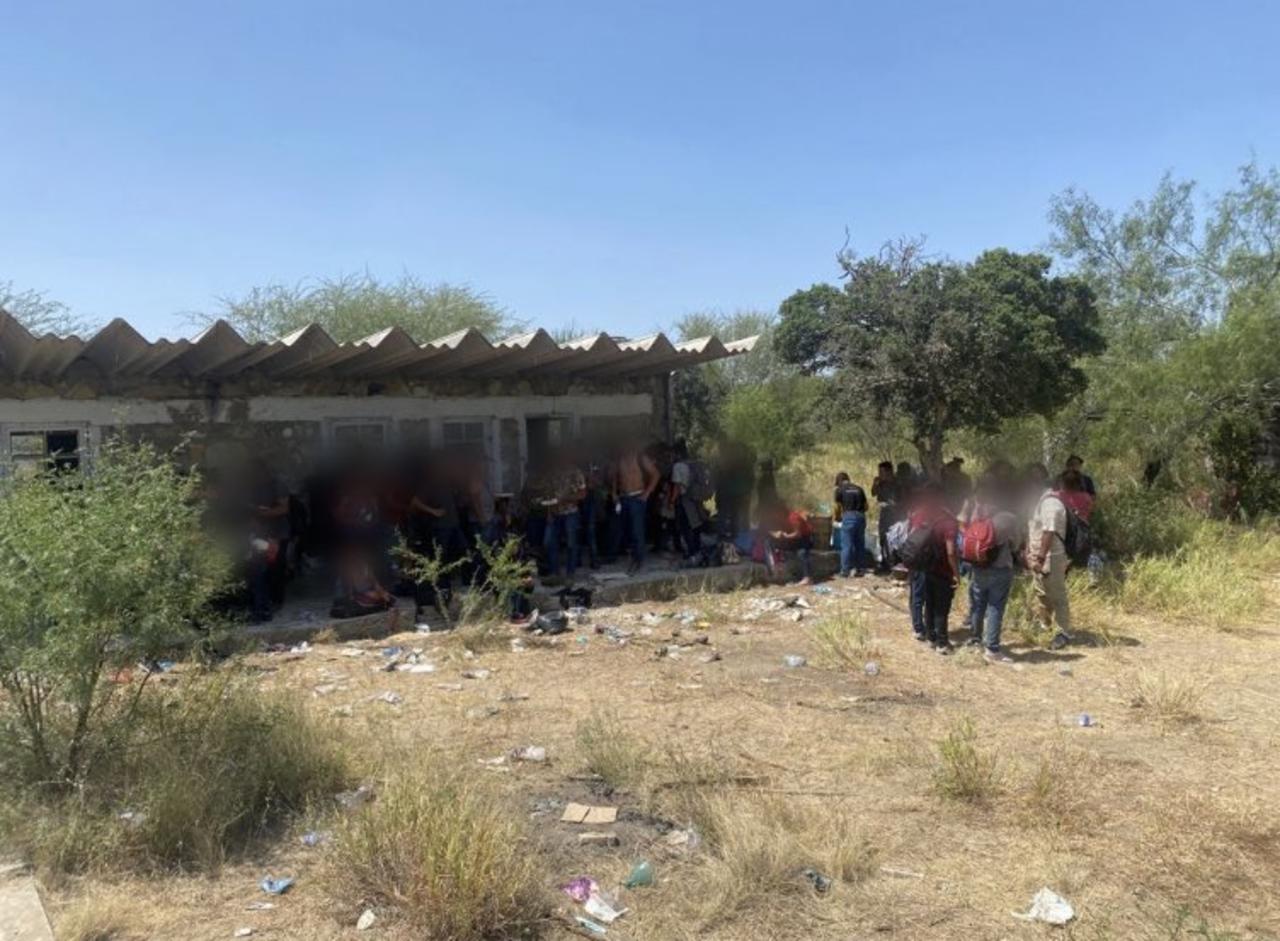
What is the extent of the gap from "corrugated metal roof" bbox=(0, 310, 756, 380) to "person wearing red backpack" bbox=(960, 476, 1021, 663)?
14.6 feet

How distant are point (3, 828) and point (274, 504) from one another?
18.9ft

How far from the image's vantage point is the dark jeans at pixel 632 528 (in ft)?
39.3

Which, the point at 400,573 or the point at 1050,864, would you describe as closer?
the point at 1050,864

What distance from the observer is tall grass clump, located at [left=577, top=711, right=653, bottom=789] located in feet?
17.9

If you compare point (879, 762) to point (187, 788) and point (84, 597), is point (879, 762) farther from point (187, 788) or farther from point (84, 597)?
point (84, 597)

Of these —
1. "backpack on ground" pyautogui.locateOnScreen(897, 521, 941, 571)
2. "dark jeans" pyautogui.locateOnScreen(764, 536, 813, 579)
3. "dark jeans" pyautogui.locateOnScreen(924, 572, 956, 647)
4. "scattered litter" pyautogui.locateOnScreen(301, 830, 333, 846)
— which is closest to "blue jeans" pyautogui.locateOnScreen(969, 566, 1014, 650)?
"dark jeans" pyautogui.locateOnScreen(924, 572, 956, 647)

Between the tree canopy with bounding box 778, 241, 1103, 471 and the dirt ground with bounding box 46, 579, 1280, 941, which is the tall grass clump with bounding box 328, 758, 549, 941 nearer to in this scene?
the dirt ground with bounding box 46, 579, 1280, 941

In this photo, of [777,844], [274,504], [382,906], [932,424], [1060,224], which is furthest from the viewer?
[1060,224]

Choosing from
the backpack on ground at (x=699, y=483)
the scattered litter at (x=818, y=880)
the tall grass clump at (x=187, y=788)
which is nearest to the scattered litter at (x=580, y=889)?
the scattered litter at (x=818, y=880)

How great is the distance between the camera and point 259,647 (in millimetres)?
8672

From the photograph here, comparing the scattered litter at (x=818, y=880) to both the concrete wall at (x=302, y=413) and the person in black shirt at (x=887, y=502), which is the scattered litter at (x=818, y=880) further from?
the person in black shirt at (x=887, y=502)

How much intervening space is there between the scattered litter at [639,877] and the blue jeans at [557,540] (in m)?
7.05

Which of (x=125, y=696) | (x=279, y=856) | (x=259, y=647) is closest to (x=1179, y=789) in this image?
(x=279, y=856)

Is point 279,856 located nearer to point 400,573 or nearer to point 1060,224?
→ point 400,573
